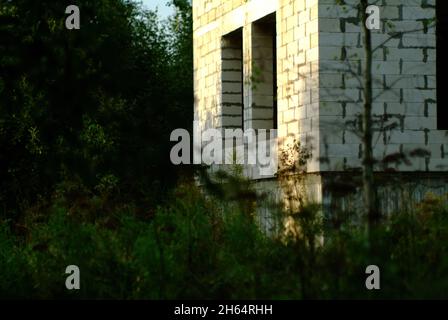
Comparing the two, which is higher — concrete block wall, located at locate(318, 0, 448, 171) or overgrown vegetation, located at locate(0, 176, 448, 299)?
concrete block wall, located at locate(318, 0, 448, 171)

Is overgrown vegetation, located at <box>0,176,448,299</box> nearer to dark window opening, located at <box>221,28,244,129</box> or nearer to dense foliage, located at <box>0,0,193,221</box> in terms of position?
dense foliage, located at <box>0,0,193,221</box>

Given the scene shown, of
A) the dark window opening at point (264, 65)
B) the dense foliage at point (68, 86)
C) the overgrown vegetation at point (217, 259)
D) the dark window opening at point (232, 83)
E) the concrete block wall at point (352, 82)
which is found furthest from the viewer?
the dark window opening at point (232, 83)

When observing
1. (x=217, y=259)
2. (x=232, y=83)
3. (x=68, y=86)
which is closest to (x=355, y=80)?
(x=232, y=83)

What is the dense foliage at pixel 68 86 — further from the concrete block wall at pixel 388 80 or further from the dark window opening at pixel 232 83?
the dark window opening at pixel 232 83

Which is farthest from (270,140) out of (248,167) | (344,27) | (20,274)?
(20,274)

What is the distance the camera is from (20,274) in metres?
9.27

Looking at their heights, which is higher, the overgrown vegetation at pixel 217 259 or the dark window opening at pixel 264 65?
the dark window opening at pixel 264 65

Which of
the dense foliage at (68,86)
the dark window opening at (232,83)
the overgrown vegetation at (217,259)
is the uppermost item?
the dark window opening at (232,83)

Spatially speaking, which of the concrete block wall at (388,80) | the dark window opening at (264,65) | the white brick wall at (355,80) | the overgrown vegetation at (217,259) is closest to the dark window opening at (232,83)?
the dark window opening at (264,65)

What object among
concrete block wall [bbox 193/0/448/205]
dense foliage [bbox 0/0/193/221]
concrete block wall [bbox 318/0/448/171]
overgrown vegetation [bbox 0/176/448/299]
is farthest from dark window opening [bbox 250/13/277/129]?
dense foliage [bbox 0/0/193/221]

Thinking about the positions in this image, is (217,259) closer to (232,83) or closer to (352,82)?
(352,82)

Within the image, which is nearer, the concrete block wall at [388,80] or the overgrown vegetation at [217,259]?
the overgrown vegetation at [217,259]

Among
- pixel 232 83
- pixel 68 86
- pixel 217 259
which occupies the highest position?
pixel 232 83

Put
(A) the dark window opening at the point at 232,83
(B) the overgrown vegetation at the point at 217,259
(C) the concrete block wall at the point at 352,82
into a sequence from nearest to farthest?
(B) the overgrown vegetation at the point at 217,259 → (C) the concrete block wall at the point at 352,82 → (A) the dark window opening at the point at 232,83
